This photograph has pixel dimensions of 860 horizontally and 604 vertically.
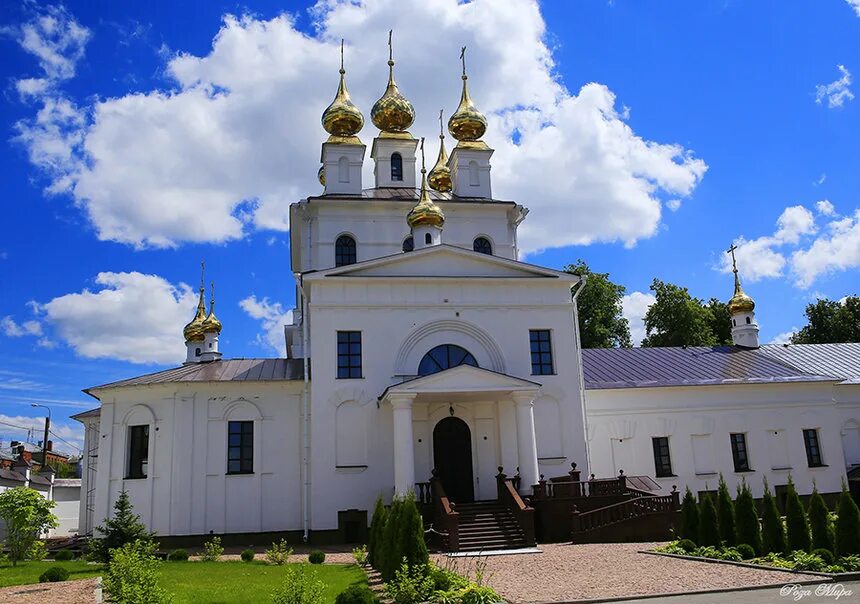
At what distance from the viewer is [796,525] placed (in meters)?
14.9

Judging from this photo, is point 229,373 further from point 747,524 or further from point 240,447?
point 747,524

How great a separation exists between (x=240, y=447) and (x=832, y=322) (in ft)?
138

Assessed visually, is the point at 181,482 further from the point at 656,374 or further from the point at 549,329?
the point at 656,374

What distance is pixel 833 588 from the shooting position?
37.7ft

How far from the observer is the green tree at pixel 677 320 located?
149ft

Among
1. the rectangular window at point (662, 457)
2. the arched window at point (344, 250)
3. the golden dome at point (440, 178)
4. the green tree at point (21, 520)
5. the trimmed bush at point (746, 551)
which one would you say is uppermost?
the golden dome at point (440, 178)

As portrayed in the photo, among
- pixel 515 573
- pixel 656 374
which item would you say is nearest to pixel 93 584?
pixel 515 573

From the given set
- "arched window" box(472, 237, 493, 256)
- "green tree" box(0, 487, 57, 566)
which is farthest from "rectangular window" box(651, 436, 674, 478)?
"green tree" box(0, 487, 57, 566)

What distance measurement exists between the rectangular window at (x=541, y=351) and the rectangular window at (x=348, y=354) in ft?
18.1

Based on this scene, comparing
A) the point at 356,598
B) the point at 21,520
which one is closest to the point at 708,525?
the point at 356,598

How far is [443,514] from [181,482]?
818 centimetres

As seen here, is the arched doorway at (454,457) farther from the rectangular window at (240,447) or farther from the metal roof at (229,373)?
the rectangular window at (240,447)

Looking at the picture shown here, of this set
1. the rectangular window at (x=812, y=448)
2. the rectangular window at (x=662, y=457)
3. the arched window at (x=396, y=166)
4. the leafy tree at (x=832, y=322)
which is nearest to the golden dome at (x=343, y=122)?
the arched window at (x=396, y=166)

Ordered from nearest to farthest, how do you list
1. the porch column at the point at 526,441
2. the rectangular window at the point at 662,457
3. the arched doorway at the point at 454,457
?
1. the porch column at the point at 526,441
2. the arched doorway at the point at 454,457
3. the rectangular window at the point at 662,457
